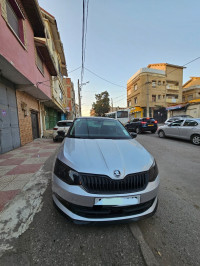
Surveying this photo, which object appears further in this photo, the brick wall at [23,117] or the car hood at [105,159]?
the brick wall at [23,117]

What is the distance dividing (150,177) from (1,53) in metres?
5.16

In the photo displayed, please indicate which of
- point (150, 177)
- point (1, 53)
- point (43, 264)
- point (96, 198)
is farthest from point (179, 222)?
point (1, 53)

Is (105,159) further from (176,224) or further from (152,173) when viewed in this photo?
(176,224)

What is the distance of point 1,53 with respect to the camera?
3545mm

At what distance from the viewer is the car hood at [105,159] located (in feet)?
4.67

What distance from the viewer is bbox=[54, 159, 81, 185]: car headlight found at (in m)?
1.38

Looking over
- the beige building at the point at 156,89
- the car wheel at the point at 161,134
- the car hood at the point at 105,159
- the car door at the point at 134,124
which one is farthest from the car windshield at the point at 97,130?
the beige building at the point at 156,89

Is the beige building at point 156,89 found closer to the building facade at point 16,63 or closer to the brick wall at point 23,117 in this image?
the building facade at point 16,63

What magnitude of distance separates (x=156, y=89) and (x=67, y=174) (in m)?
30.5

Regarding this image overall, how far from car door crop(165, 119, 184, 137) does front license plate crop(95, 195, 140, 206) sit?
293 inches

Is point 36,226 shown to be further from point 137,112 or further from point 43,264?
point 137,112

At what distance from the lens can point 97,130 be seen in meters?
2.74

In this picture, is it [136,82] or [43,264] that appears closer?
[43,264]

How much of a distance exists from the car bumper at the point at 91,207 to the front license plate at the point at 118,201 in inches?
1.3
